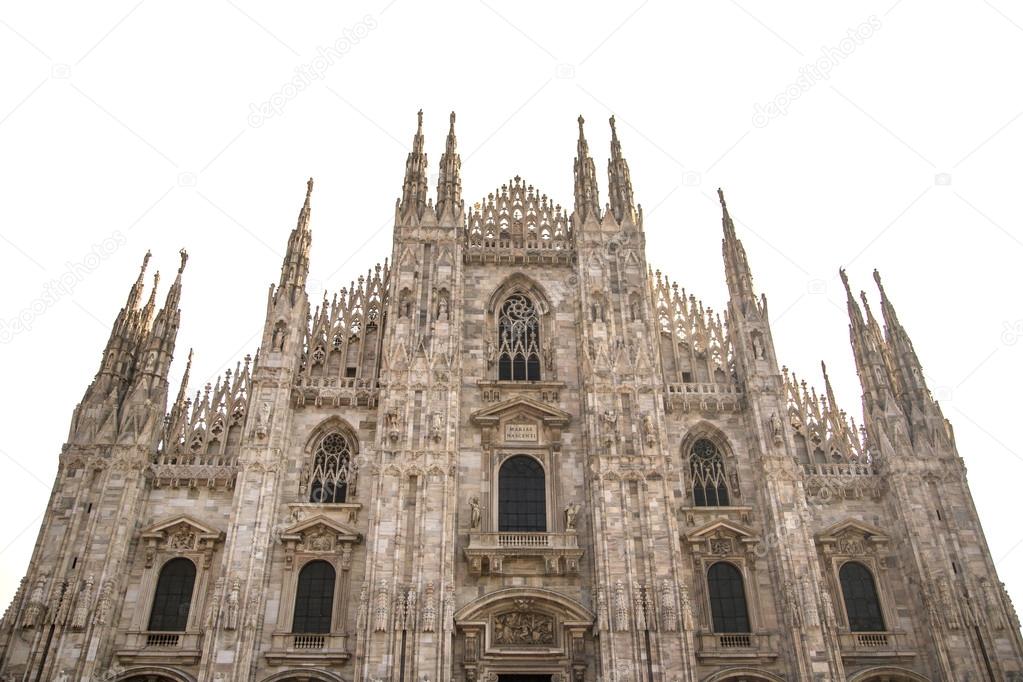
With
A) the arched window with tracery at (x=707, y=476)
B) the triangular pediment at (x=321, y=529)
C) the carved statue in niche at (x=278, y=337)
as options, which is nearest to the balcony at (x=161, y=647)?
the triangular pediment at (x=321, y=529)

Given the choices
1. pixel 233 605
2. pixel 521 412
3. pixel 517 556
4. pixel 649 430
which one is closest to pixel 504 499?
pixel 517 556

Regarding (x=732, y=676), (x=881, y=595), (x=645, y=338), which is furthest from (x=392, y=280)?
(x=881, y=595)

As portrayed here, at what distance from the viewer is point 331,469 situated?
80.0 feet

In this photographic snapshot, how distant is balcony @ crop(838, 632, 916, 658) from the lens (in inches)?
864

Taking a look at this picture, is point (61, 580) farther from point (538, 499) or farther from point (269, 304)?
point (538, 499)

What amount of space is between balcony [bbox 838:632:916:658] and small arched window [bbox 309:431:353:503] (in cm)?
1470

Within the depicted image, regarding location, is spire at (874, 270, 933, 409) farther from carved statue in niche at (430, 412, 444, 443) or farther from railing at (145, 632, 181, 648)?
railing at (145, 632, 181, 648)

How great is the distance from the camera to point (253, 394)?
24.3 m

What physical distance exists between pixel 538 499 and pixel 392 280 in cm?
883

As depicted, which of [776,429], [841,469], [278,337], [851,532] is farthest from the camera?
[278,337]

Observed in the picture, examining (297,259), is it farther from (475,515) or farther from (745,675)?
(745,675)

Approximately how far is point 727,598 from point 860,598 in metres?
3.92

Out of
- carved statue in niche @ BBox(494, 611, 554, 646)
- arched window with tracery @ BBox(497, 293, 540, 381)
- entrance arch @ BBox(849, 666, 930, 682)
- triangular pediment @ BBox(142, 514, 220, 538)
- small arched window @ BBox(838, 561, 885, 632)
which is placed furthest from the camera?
arched window with tracery @ BBox(497, 293, 540, 381)

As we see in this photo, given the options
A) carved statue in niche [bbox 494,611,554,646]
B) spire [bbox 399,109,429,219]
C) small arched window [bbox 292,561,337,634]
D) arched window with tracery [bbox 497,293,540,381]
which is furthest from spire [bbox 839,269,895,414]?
small arched window [bbox 292,561,337,634]
